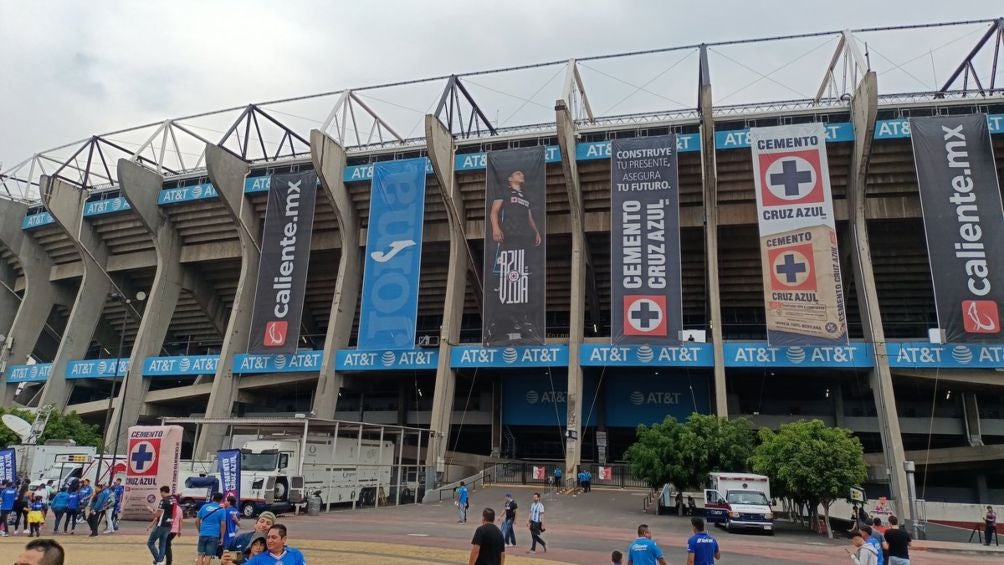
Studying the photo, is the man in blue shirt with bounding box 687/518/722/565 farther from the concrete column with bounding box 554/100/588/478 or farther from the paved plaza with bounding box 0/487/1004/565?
the concrete column with bounding box 554/100/588/478

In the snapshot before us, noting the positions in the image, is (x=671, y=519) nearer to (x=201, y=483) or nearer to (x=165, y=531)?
(x=201, y=483)

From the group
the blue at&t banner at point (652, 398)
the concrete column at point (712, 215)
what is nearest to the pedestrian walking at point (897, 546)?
the concrete column at point (712, 215)

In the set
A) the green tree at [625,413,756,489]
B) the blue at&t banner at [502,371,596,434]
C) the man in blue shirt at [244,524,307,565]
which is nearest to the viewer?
the man in blue shirt at [244,524,307,565]

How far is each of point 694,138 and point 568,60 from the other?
10552mm

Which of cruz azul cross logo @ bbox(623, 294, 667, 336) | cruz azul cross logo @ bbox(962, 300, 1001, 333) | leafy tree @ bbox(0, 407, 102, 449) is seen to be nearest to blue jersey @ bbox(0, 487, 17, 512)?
leafy tree @ bbox(0, 407, 102, 449)

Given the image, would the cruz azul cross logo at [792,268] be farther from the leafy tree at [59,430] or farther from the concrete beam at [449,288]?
the leafy tree at [59,430]

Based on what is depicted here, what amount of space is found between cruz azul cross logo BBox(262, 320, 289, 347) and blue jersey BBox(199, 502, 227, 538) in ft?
103

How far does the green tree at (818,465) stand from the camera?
24719 millimetres

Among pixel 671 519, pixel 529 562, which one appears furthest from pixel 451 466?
pixel 529 562

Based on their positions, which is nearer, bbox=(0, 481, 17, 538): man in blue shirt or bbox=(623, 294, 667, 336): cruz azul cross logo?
bbox=(0, 481, 17, 538): man in blue shirt

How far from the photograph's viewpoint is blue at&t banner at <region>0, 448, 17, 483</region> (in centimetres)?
2298

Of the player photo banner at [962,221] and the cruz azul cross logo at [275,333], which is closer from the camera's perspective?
the player photo banner at [962,221]

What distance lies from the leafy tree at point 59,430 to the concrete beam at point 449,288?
70.3 feet

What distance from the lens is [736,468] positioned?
30391 millimetres
